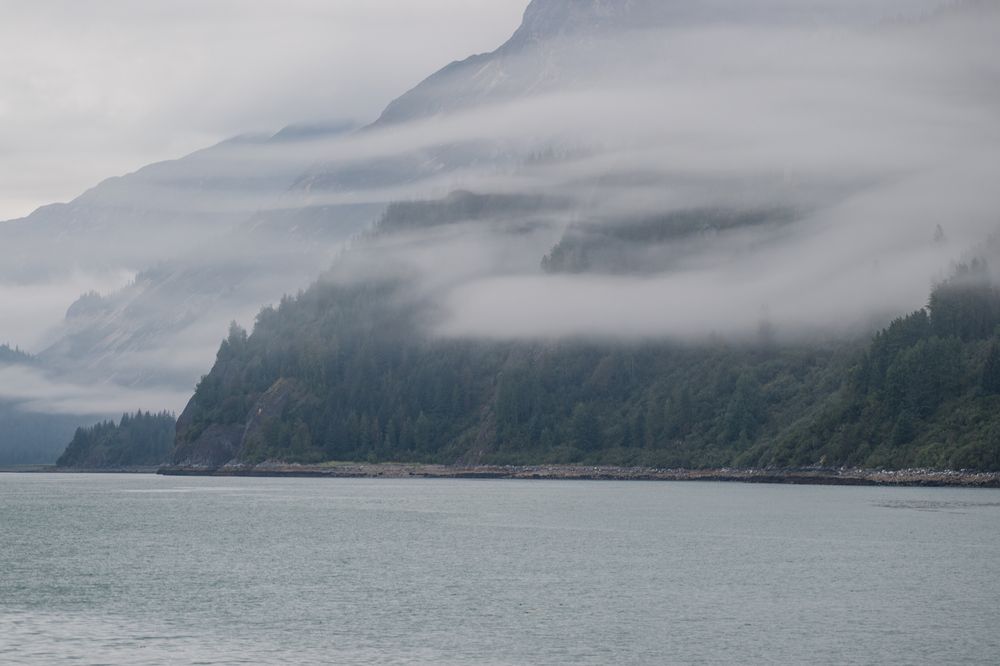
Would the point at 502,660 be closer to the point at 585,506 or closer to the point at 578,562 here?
the point at 578,562

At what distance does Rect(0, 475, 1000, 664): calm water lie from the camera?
7069cm

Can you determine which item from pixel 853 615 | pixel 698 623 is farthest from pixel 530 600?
pixel 853 615

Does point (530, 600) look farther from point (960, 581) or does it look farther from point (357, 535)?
point (357, 535)

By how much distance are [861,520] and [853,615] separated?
3049 inches

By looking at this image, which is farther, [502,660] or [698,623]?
[698,623]

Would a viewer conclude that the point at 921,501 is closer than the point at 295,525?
No

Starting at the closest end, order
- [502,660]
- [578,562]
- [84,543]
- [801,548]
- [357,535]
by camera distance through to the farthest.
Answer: [502,660] → [578,562] → [801,548] → [84,543] → [357,535]

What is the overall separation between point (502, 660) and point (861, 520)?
98.9m

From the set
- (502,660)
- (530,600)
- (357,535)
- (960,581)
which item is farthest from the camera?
(357,535)

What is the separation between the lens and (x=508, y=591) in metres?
93.5

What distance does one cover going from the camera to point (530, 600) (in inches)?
3501

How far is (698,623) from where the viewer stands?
3135 inches

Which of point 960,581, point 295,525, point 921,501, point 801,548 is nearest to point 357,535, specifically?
point 295,525

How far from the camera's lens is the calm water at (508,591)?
232ft
